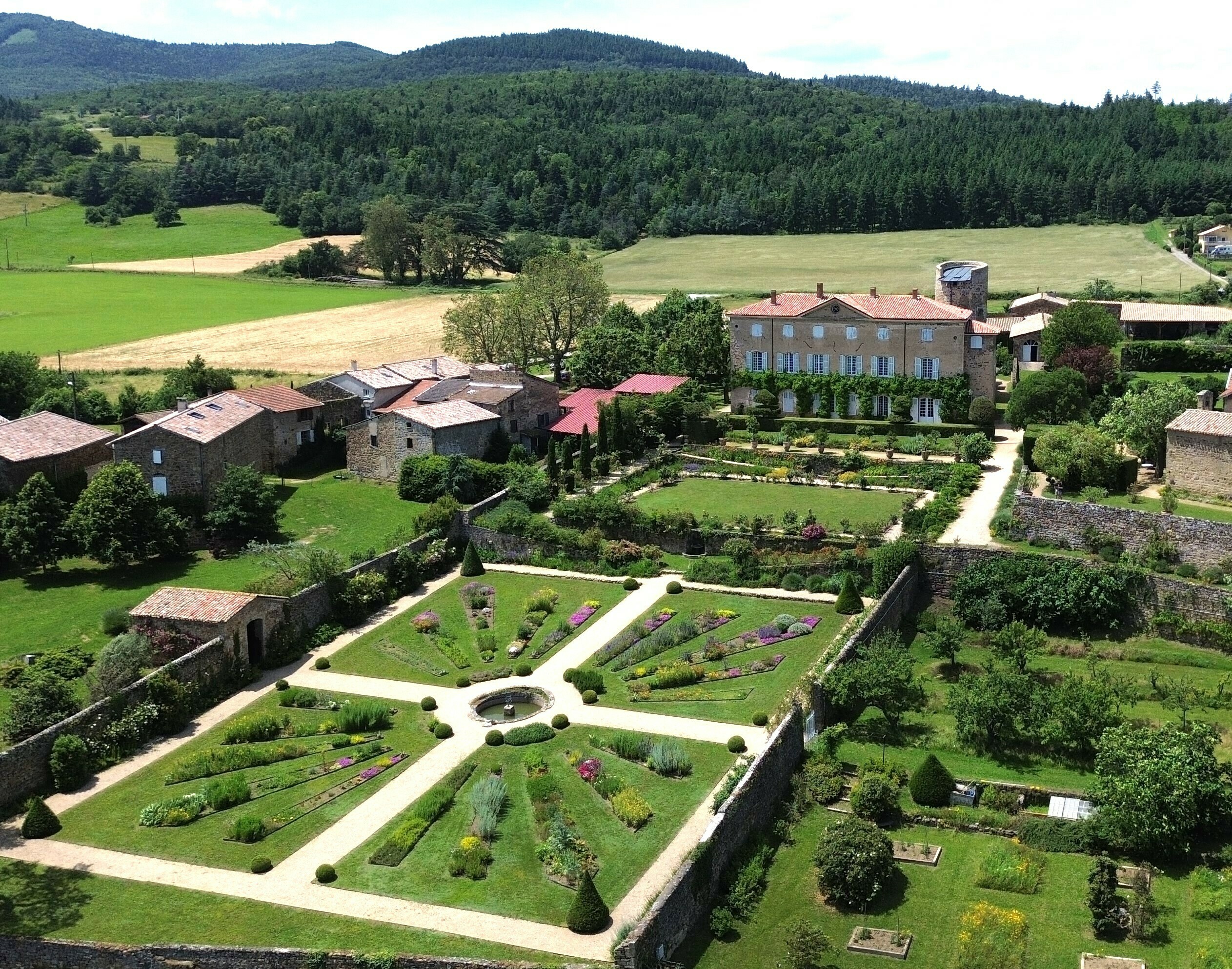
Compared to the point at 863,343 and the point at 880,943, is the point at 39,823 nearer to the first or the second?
the point at 880,943

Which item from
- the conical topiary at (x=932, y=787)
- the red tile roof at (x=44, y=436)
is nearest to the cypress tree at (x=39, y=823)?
the conical topiary at (x=932, y=787)

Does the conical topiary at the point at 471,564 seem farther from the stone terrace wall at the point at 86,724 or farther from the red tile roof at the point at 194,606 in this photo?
the stone terrace wall at the point at 86,724

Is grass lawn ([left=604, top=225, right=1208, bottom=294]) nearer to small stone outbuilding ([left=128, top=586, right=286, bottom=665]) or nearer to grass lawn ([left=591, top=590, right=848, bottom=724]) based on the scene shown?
grass lawn ([left=591, top=590, right=848, bottom=724])

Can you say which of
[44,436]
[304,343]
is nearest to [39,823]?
[44,436]

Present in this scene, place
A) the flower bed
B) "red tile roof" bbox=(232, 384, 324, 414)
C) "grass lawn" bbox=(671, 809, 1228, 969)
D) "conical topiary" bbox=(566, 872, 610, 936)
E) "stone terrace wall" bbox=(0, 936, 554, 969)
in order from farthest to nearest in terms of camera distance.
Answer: "red tile roof" bbox=(232, 384, 324, 414) → the flower bed → "conical topiary" bbox=(566, 872, 610, 936) → "grass lawn" bbox=(671, 809, 1228, 969) → "stone terrace wall" bbox=(0, 936, 554, 969)

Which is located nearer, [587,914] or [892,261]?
[587,914]

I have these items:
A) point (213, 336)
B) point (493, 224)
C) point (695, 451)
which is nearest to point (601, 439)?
point (695, 451)

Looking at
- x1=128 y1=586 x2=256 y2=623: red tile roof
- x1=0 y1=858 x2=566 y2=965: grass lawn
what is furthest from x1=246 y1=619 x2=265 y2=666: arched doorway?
x1=0 y1=858 x2=566 y2=965: grass lawn
